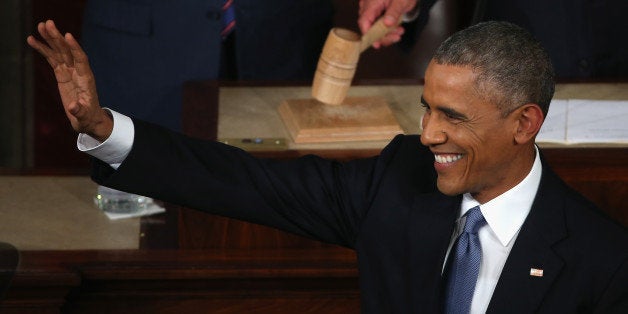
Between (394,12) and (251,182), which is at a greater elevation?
(394,12)

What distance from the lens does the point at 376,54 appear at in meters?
4.53

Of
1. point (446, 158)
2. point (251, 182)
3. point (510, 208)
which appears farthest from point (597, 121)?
point (251, 182)

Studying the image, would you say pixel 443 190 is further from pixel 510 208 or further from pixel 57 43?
pixel 57 43

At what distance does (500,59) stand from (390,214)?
1.23ft

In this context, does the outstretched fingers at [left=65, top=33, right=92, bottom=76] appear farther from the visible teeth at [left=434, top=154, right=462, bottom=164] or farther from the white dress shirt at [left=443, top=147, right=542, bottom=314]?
the white dress shirt at [left=443, top=147, right=542, bottom=314]

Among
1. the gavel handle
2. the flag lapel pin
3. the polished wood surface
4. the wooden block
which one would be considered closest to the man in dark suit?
the flag lapel pin

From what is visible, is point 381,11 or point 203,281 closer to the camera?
point 203,281

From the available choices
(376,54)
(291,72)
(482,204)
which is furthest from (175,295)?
(376,54)

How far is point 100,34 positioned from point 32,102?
1.46 metres

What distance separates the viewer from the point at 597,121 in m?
2.90

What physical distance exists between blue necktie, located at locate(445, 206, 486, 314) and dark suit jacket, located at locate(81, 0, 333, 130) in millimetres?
1367

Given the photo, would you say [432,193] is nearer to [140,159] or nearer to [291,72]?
[140,159]

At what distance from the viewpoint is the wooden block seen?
281cm

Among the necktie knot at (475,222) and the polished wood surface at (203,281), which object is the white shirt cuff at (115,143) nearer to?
the polished wood surface at (203,281)
